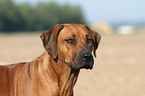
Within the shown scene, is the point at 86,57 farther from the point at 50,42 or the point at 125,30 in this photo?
the point at 125,30

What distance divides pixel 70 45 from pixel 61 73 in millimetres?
497

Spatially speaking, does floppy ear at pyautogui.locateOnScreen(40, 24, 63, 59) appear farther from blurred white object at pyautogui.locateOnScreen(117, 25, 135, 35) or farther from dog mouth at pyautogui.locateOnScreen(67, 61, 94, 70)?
blurred white object at pyautogui.locateOnScreen(117, 25, 135, 35)

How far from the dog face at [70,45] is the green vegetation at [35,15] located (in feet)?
172

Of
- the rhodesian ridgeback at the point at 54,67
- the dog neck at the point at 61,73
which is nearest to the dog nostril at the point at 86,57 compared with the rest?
the rhodesian ridgeback at the point at 54,67

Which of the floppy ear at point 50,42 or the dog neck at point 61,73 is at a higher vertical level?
the floppy ear at point 50,42

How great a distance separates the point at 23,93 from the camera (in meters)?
4.48

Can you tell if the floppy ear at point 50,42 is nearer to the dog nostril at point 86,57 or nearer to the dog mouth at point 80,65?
the dog mouth at point 80,65

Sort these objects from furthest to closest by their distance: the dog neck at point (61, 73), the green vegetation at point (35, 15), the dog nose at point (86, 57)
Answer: the green vegetation at point (35, 15) < the dog neck at point (61, 73) < the dog nose at point (86, 57)

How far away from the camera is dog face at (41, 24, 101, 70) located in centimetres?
445

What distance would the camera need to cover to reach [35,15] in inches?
2830

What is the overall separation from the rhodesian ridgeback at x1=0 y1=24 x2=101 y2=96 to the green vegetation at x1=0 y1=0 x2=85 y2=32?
172 feet

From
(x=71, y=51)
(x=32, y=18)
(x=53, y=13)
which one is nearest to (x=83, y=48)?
(x=71, y=51)

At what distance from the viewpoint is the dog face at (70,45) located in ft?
14.6

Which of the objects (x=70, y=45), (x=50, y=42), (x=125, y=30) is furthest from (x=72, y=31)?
(x=125, y=30)
